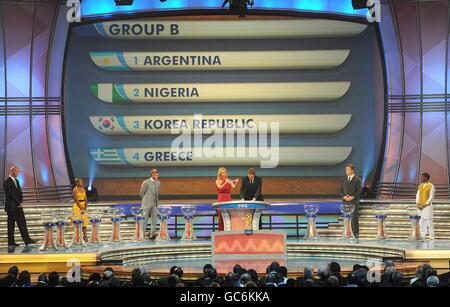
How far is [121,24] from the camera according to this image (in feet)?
56.2

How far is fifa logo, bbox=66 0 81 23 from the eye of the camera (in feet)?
53.7

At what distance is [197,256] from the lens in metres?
12.2

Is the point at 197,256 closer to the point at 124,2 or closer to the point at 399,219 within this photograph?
the point at 399,219

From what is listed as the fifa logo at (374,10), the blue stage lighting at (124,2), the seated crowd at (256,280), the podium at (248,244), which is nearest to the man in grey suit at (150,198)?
the podium at (248,244)

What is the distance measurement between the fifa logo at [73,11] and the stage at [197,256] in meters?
5.39

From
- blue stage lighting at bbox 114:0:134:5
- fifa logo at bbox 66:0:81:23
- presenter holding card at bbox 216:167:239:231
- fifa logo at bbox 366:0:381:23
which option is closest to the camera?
presenter holding card at bbox 216:167:239:231

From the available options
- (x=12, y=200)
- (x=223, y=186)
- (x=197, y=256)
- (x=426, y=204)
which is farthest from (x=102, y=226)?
(x=426, y=204)

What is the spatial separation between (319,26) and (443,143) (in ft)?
11.2

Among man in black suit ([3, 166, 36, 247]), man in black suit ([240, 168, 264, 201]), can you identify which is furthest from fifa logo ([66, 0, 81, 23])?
man in black suit ([240, 168, 264, 201])

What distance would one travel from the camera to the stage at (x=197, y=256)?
10.5 metres

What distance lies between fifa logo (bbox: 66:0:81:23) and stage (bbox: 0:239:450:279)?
5.39 m

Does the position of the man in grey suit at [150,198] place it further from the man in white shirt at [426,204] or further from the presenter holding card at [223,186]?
the man in white shirt at [426,204]

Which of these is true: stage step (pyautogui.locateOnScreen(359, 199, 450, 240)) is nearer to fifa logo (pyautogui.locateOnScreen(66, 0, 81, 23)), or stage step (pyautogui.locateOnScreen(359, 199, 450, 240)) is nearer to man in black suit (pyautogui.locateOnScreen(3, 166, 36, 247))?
man in black suit (pyautogui.locateOnScreen(3, 166, 36, 247))
